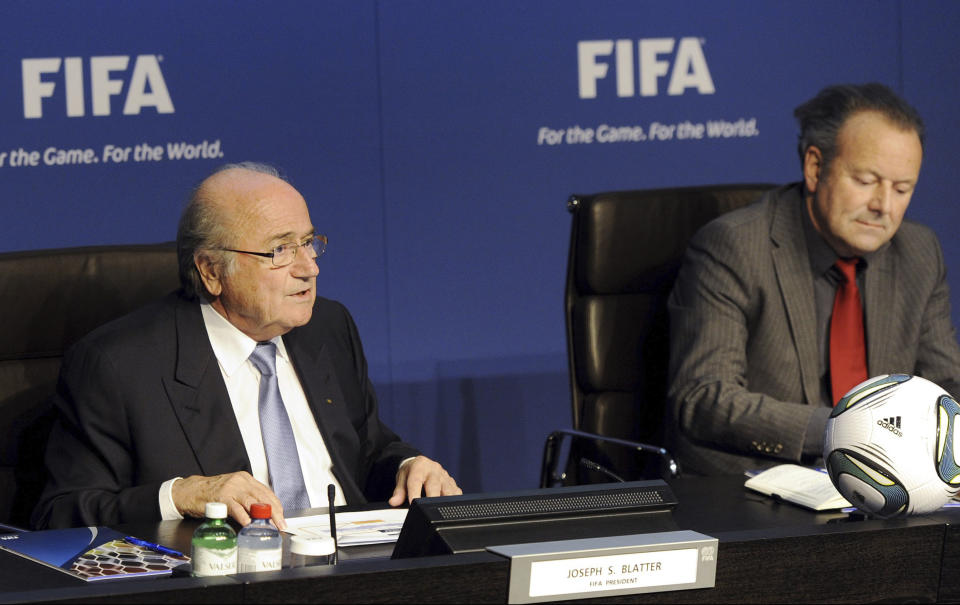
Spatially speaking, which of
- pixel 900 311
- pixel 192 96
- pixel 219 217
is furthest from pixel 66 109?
pixel 900 311

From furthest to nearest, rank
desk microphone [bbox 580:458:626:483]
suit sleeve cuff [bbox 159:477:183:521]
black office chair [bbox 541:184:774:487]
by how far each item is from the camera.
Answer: black office chair [bbox 541:184:774:487], desk microphone [bbox 580:458:626:483], suit sleeve cuff [bbox 159:477:183:521]

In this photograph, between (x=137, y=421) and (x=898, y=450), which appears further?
(x=137, y=421)

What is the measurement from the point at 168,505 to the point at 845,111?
1827mm

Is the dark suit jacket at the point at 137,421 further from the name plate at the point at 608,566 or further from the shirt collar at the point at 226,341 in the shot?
the name plate at the point at 608,566

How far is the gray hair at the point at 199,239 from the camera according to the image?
8.12 ft

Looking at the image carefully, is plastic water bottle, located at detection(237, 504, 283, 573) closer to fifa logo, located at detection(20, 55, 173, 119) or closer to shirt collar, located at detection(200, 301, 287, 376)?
shirt collar, located at detection(200, 301, 287, 376)

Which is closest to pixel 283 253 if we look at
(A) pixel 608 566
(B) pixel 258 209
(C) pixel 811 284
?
(B) pixel 258 209

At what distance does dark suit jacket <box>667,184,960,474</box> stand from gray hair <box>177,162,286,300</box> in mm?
1112

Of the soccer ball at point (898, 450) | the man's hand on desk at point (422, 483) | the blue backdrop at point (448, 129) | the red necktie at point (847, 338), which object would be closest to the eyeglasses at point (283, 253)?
the man's hand on desk at point (422, 483)

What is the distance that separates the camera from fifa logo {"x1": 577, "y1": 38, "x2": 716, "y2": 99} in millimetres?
4137

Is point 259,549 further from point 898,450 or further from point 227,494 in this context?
point 898,450

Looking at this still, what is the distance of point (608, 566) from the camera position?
153 cm

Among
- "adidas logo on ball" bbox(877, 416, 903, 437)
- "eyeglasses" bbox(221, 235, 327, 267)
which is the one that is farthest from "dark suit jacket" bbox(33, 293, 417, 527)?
"adidas logo on ball" bbox(877, 416, 903, 437)

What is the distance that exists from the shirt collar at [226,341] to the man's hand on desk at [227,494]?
0.35 metres
